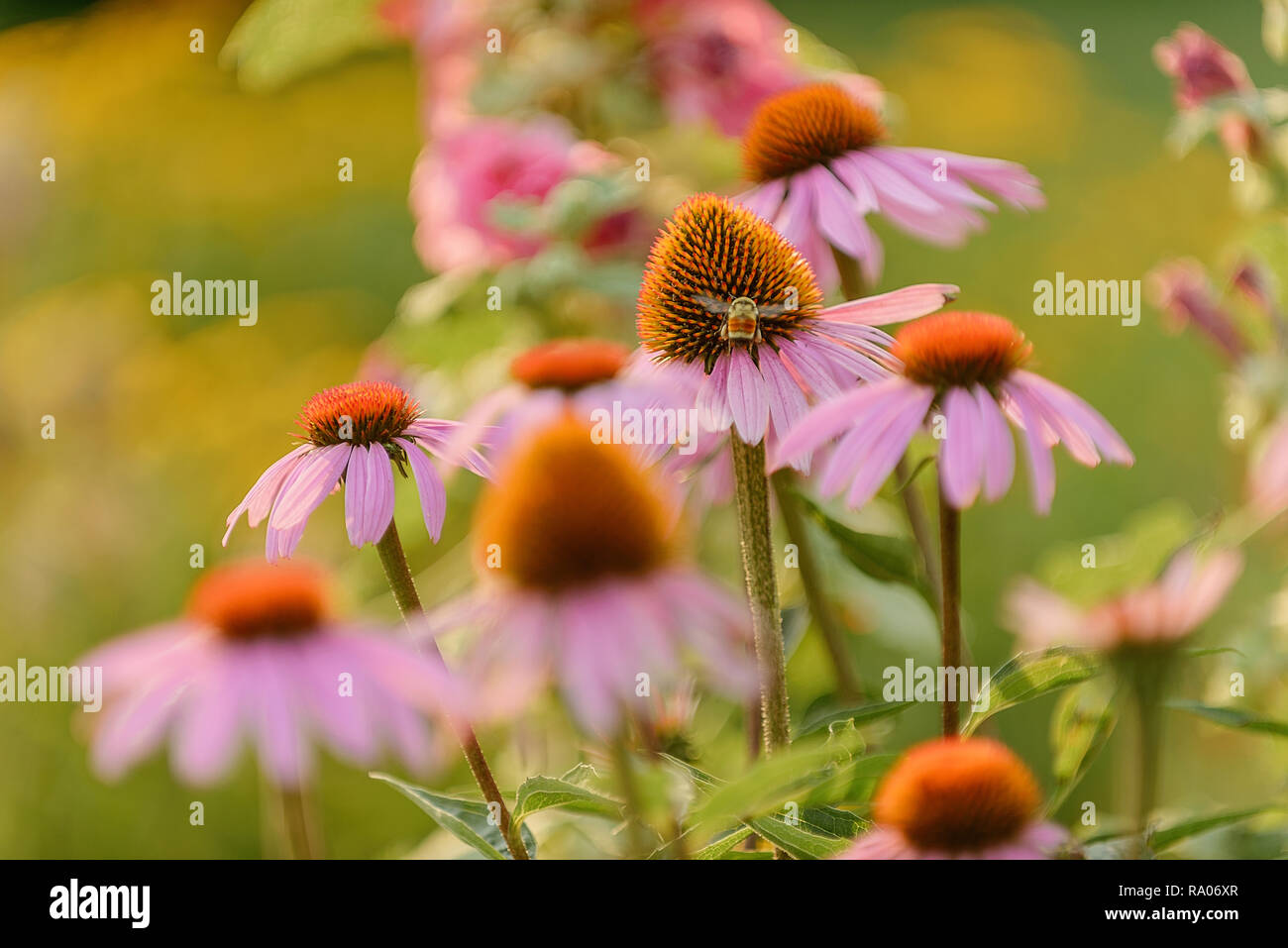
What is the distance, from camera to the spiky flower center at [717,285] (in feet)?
1.27

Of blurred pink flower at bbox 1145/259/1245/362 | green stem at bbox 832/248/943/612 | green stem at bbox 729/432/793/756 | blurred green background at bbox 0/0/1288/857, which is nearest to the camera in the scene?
green stem at bbox 729/432/793/756

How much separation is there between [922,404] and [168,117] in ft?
4.81

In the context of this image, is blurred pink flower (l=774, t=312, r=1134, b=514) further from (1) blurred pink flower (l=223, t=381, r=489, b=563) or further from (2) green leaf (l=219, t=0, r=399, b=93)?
(2) green leaf (l=219, t=0, r=399, b=93)

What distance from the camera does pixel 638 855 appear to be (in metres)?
0.33

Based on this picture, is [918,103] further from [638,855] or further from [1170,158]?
[638,855]

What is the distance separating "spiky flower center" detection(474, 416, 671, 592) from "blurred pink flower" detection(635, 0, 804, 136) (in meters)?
0.54

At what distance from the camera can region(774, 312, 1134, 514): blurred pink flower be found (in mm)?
336

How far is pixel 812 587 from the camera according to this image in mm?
480

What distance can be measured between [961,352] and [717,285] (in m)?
0.09

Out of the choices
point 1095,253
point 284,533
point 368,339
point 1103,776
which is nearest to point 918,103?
point 1095,253

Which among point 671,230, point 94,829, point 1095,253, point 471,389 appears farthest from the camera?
point 1095,253

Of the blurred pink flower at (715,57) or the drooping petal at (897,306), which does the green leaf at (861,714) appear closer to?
the drooping petal at (897,306)

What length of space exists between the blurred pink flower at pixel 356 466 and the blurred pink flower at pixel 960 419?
122 mm

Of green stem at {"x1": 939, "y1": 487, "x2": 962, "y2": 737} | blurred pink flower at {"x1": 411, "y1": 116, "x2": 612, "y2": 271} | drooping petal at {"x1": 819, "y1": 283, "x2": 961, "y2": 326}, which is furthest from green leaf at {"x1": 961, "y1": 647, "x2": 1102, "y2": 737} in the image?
blurred pink flower at {"x1": 411, "y1": 116, "x2": 612, "y2": 271}
